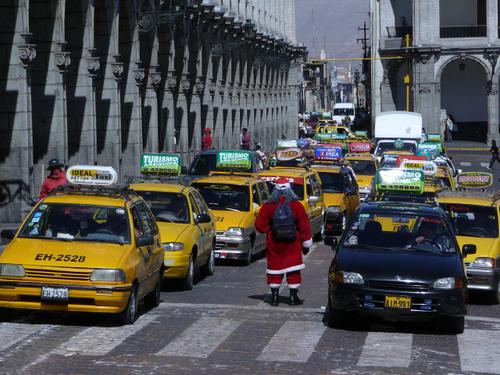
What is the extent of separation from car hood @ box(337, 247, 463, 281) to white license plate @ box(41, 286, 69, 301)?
3261 mm

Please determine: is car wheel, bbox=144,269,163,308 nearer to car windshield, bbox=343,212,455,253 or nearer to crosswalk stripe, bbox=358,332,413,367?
car windshield, bbox=343,212,455,253

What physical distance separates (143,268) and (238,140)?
46.3 m

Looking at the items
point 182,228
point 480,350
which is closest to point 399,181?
point 182,228

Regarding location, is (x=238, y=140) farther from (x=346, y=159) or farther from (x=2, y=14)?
(x=2, y=14)

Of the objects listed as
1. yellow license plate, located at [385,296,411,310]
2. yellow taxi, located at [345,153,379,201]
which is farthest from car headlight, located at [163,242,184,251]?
yellow taxi, located at [345,153,379,201]

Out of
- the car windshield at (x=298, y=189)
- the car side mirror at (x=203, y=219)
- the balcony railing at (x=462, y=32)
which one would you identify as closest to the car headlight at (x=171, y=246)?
the car side mirror at (x=203, y=219)

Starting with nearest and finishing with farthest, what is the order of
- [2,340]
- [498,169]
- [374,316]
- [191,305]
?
[2,340] → [374,316] → [191,305] → [498,169]

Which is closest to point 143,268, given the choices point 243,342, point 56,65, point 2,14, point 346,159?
point 243,342

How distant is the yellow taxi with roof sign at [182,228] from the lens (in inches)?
699

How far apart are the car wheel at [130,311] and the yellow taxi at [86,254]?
0.04 ft

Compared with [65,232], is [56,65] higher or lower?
higher

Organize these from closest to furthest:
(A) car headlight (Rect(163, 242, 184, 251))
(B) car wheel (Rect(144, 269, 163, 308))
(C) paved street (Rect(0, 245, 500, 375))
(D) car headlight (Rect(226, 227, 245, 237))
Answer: (C) paved street (Rect(0, 245, 500, 375)) < (B) car wheel (Rect(144, 269, 163, 308)) < (A) car headlight (Rect(163, 242, 184, 251)) < (D) car headlight (Rect(226, 227, 245, 237))

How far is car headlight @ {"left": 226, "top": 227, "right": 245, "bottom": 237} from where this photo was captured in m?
21.7

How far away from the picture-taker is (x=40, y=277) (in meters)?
13.8
